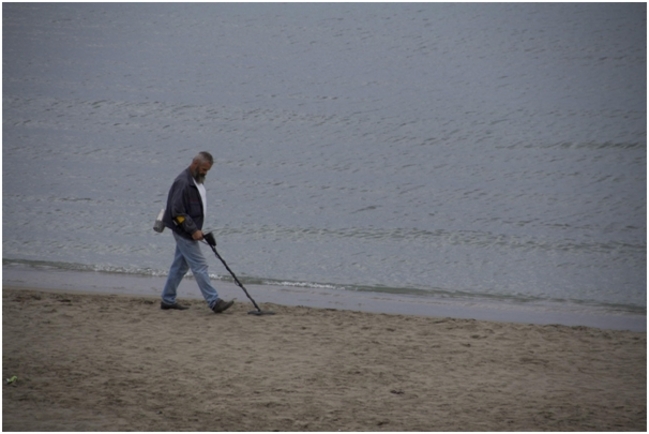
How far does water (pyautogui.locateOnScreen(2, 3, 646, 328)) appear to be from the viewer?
14352 mm

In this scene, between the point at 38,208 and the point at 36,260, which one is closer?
the point at 36,260

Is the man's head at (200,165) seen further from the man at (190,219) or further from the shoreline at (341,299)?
the shoreline at (341,299)

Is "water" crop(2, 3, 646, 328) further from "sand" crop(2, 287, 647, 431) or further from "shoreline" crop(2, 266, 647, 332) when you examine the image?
"sand" crop(2, 287, 647, 431)

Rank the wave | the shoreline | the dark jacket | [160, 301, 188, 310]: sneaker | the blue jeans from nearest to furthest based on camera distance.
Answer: the dark jacket, the blue jeans, [160, 301, 188, 310]: sneaker, the shoreline, the wave

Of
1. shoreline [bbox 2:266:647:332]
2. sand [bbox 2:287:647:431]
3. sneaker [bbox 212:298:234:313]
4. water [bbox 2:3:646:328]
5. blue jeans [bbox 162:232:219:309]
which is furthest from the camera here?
water [bbox 2:3:646:328]

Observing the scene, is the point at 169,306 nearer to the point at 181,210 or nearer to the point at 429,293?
the point at 181,210

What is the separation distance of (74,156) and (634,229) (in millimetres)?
14405

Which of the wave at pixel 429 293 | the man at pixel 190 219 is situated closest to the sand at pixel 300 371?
the man at pixel 190 219

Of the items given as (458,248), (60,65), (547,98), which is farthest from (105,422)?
(60,65)

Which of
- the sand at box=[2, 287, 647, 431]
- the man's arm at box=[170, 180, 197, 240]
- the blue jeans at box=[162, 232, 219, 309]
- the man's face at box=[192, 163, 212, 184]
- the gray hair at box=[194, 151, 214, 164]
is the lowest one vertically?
the sand at box=[2, 287, 647, 431]

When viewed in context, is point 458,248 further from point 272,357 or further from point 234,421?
point 234,421

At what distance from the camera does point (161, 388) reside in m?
6.96

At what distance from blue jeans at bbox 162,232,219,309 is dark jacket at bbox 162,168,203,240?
0.11 metres

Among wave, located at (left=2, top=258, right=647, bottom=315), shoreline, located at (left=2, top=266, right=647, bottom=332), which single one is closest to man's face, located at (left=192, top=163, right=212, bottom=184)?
shoreline, located at (left=2, top=266, right=647, bottom=332)
